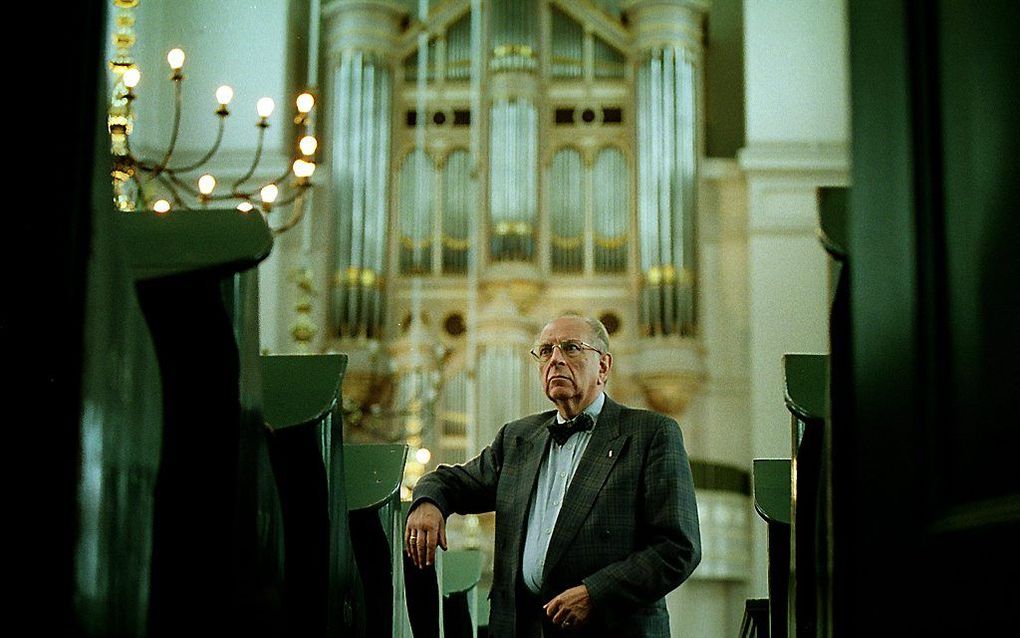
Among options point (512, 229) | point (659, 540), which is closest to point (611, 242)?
point (512, 229)

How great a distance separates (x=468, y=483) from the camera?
3.23 metres

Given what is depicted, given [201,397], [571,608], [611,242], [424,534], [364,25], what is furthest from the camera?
[364,25]

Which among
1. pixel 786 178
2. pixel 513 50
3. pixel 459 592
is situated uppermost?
pixel 513 50

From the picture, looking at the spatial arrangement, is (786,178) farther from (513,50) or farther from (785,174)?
(513,50)

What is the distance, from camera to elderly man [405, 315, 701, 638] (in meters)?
2.90

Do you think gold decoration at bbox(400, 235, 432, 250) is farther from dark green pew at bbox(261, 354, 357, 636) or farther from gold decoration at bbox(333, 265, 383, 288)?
dark green pew at bbox(261, 354, 357, 636)

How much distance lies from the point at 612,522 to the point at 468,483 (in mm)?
366

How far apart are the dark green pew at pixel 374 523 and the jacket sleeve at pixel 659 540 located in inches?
15.0

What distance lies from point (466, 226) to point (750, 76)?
7.26ft

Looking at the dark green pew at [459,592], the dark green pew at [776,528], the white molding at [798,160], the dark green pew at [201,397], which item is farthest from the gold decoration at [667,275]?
the dark green pew at [201,397]

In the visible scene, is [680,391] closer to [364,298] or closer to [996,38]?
[364,298]

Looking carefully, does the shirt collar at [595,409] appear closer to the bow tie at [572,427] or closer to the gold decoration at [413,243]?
the bow tie at [572,427]

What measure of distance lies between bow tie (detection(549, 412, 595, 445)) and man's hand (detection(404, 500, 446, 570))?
0.32m

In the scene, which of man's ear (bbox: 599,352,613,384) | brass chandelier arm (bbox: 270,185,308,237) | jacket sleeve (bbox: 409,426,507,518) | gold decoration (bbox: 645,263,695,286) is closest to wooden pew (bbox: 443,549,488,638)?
jacket sleeve (bbox: 409,426,507,518)
